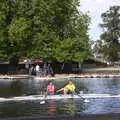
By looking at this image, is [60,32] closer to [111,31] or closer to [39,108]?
[39,108]

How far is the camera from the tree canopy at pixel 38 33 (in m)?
90.0

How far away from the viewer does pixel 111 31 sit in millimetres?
163000

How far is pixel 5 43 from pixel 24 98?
4832 cm

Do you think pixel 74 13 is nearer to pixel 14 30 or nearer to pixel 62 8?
pixel 62 8

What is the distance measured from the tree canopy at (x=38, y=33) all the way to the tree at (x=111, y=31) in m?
62.9

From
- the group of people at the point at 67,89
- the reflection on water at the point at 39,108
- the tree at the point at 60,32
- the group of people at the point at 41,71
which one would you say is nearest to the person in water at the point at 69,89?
the group of people at the point at 67,89

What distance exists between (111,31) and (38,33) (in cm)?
7499

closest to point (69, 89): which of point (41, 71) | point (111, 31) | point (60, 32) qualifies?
point (41, 71)

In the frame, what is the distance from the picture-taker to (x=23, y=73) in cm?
8994

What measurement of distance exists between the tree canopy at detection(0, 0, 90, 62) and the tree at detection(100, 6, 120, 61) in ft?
206

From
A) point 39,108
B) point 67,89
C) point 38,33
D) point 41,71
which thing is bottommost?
point 39,108

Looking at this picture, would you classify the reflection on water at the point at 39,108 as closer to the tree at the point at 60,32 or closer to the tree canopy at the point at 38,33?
the tree canopy at the point at 38,33

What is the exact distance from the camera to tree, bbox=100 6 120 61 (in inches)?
6220

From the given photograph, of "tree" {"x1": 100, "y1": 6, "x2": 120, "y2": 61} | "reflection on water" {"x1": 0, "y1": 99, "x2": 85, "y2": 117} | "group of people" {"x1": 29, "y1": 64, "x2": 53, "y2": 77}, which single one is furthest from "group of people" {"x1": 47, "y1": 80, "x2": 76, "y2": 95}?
"tree" {"x1": 100, "y1": 6, "x2": 120, "y2": 61}
